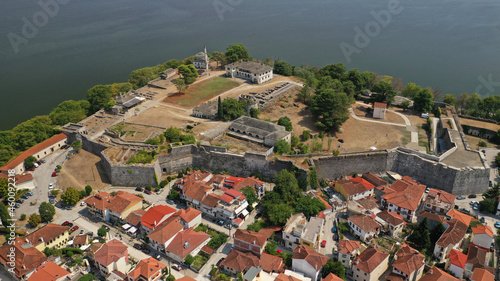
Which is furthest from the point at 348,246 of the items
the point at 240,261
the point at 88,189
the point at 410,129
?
the point at 88,189

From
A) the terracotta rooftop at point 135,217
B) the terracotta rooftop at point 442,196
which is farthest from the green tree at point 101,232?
the terracotta rooftop at point 442,196

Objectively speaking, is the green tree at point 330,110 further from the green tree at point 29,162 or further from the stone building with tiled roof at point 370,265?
the green tree at point 29,162

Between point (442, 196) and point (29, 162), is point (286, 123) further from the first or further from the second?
point (29, 162)

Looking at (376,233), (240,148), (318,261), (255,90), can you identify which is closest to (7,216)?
(240,148)

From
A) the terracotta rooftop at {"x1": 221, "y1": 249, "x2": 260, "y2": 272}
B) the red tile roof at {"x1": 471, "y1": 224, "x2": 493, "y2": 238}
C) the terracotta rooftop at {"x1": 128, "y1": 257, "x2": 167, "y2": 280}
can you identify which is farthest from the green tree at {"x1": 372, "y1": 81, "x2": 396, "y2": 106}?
the terracotta rooftop at {"x1": 128, "y1": 257, "x2": 167, "y2": 280}

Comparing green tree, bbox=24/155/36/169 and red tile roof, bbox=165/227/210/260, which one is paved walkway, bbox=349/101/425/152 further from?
green tree, bbox=24/155/36/169
